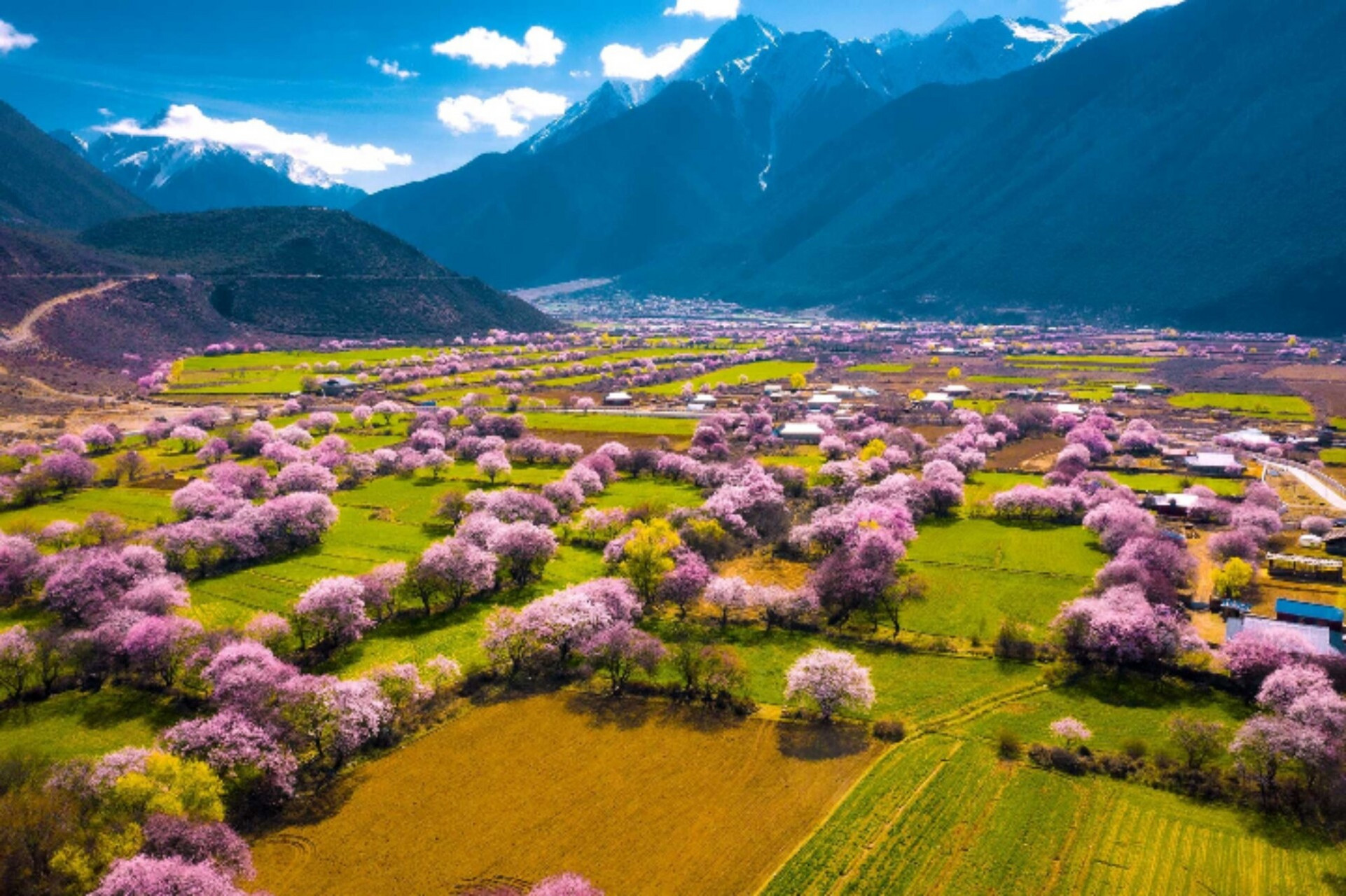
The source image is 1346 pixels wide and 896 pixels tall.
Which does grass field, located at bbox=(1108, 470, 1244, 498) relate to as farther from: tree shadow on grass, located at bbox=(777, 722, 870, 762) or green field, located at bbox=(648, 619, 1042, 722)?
tree shadow on grass, located at bbox=(777, 722, 870, 762)

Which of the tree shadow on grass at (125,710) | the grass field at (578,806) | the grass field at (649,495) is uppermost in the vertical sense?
the grass field at (649,495)

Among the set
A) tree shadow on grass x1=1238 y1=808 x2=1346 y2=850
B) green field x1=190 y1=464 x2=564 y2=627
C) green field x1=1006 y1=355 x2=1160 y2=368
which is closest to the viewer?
tree shadow on grass x1=1238 y1=808 x2=1346 y2=850

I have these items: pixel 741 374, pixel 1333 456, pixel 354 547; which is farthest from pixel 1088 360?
pixel 354 547

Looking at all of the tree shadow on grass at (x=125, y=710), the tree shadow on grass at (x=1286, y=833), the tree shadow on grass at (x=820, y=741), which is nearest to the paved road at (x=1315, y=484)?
the tree shadow on grass at (x=1286, y=833)

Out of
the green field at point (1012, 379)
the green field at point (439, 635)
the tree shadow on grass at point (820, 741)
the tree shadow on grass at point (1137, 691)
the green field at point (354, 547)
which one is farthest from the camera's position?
the green field at point (1012, 379)

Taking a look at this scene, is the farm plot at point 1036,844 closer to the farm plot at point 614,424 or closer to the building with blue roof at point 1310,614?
the building with blue roof at point 1310,614

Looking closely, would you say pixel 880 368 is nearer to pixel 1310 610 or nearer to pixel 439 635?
pixel 1310 610

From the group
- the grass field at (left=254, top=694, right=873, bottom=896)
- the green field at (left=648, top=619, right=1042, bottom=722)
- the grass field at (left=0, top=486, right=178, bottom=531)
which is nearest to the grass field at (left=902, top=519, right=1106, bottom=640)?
the green field at (left=648, top=619, right=1042, bottom=722)
